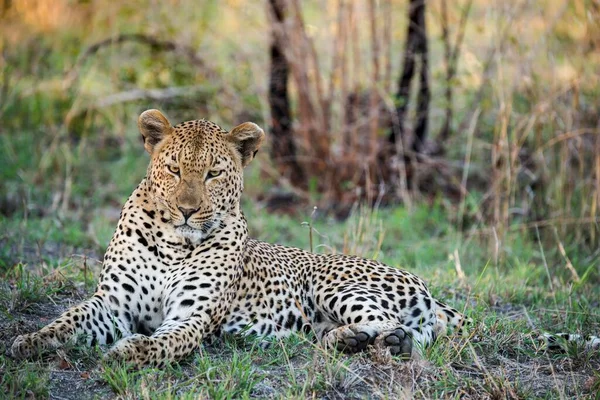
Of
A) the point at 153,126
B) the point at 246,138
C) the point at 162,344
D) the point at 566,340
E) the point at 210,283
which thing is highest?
the point at 153,126

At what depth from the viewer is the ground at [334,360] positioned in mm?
5070

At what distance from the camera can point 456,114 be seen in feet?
41.8

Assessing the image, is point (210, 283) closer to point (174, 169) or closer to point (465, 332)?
point (174, 169)

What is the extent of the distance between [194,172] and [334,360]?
1.58 metres

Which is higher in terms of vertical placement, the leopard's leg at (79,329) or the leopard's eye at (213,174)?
the leopard's eye at (213,174)

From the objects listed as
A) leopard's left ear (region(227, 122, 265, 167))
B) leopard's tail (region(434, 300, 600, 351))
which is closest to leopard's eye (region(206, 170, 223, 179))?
leopard's left ear (region(227, 122, 265, 167))

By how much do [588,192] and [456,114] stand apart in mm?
3404

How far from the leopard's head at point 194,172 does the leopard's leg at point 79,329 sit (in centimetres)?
71

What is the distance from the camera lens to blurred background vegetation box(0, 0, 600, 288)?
966 centimetres

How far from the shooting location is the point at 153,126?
20.6 ft

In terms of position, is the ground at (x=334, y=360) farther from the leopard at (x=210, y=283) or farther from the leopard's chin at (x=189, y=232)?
the leopard's chin at (x=189, y=232)

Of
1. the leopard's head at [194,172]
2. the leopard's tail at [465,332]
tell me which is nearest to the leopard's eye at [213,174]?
the leopard's head at [194,172]

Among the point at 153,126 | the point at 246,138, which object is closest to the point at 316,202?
the point at 246,138

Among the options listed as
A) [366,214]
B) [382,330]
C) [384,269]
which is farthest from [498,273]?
[382,330]
